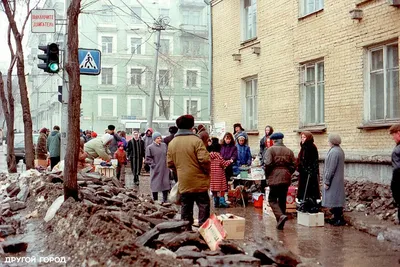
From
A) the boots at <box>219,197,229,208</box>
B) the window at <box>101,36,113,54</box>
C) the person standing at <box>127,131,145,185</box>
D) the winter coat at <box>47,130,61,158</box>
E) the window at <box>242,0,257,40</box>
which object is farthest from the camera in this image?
the window at <box>101,36,113,54</box>

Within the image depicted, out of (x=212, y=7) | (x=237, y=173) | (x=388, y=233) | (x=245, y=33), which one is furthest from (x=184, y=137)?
(x=212, y=7)

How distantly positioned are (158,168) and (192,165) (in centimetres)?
431

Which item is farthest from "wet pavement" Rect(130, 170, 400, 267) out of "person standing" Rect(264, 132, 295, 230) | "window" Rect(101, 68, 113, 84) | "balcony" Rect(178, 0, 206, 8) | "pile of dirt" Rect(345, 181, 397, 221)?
"balcony" Rect(178, 0, 206, 8)

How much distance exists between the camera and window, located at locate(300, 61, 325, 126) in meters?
15.6

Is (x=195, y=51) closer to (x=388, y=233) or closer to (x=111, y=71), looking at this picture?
(x=111, y=71)

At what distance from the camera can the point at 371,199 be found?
485 inches

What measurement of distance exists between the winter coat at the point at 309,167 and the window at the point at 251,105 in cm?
795

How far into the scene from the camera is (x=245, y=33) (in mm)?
20031

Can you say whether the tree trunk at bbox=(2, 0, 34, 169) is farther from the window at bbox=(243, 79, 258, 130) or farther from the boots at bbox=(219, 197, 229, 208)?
the window at bbox=(243, 79, 258, 130)

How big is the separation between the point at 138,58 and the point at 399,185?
50353 mm

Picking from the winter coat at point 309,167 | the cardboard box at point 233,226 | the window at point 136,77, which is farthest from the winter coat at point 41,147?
the window at point 136,77

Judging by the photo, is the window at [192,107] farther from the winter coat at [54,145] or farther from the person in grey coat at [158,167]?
the person in grey coat at [158,167]

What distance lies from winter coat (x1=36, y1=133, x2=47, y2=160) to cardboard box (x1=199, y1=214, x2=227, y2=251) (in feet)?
43.3

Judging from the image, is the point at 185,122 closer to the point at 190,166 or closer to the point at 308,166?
the point at 190,166
